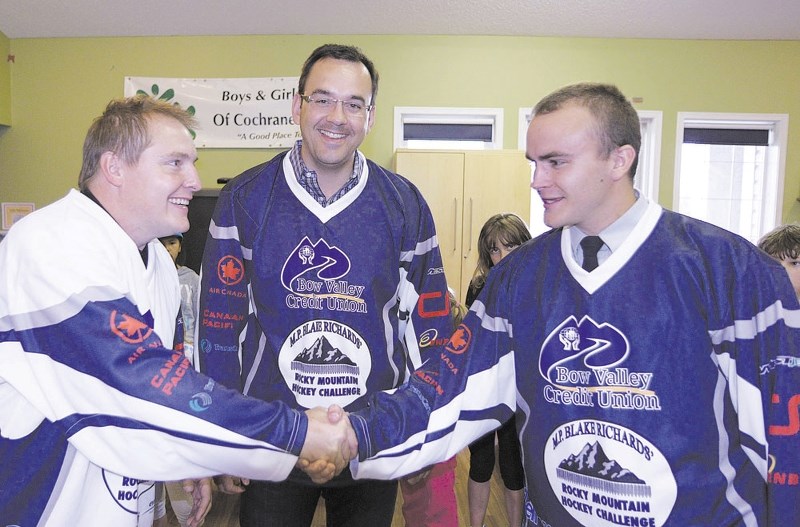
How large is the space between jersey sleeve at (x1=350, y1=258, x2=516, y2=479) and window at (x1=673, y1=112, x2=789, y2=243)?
4.60m

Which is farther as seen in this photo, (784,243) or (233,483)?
(784,243)

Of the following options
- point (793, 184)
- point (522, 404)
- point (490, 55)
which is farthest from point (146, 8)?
point (793, 184)

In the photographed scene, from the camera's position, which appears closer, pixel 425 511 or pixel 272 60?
pixel 425 511

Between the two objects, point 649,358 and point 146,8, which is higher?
point 146,8

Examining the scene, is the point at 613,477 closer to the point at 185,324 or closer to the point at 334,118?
the point at 334,118

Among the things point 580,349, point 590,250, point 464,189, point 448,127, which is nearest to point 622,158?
point 590,250

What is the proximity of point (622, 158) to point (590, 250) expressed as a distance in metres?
0.22

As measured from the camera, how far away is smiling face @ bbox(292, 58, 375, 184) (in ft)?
5.08

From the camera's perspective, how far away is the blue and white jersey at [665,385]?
3.71 ft

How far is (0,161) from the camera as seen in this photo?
5.31 meters

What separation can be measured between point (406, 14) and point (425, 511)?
3880 mm

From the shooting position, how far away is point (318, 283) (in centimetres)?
154

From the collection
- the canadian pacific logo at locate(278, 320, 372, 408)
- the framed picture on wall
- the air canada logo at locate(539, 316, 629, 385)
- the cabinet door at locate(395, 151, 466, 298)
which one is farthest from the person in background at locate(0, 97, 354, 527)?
the framed picture on wall

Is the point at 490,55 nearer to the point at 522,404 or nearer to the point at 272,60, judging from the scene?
the point at 272,60
